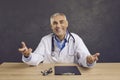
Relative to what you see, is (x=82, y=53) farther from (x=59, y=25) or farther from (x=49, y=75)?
(x=49, y=75)

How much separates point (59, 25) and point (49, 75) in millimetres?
972

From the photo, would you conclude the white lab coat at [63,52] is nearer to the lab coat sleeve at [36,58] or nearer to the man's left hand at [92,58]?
the lab coat sleeve at [36,58]

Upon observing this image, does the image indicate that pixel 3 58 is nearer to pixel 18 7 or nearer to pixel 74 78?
pixel 18 7

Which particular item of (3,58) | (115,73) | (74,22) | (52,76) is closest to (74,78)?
(52,76)

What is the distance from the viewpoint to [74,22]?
→ 3939mm

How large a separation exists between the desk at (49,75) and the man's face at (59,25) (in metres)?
0.53

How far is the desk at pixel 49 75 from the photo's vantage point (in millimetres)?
1988

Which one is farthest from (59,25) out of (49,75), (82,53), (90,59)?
(49,75)

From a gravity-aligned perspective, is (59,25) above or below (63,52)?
above

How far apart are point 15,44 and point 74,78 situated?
2.20 m

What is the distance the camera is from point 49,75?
2.07 m

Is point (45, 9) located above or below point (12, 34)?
above

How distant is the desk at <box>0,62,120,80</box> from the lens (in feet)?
6.52

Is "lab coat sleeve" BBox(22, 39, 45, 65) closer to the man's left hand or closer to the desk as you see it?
the desk
